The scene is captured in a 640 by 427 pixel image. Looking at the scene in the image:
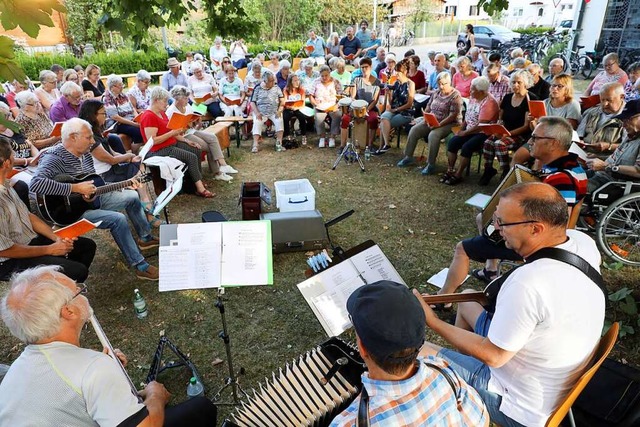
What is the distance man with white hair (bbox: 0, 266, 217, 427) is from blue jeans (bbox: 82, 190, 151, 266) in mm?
2223

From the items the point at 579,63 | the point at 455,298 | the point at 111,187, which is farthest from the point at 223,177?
the point at 579,63

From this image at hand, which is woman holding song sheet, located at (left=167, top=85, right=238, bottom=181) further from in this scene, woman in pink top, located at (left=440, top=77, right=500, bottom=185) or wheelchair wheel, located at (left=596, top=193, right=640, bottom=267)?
wheelchair wheel, located at (left=596, top=193, right=640, bottom=267)

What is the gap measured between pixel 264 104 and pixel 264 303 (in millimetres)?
5319

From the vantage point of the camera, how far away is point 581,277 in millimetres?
1793

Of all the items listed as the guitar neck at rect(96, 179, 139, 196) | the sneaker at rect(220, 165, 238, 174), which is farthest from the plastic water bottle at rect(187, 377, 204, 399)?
the sneaker at rect(220, 165, 238, 174)

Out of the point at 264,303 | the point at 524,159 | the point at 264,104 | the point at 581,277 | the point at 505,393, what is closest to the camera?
the point at 581,277

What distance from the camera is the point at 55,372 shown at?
1.65 meters

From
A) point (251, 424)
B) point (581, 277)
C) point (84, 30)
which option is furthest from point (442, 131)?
point (84, 30)

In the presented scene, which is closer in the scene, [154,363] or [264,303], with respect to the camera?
[154,363]

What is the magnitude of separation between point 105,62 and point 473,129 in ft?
52.6

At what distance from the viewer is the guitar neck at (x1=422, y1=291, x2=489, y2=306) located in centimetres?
233

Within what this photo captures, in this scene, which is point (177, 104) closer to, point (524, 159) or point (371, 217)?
point (371, 217)

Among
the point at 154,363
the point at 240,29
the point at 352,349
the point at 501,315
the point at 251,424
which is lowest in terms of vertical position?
the point at 154,363

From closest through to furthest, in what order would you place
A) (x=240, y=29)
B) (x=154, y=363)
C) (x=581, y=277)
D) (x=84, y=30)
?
(x=581, y=277) < (x=154, y=363) < (x=240, y=29) < (x=84, y=30)
